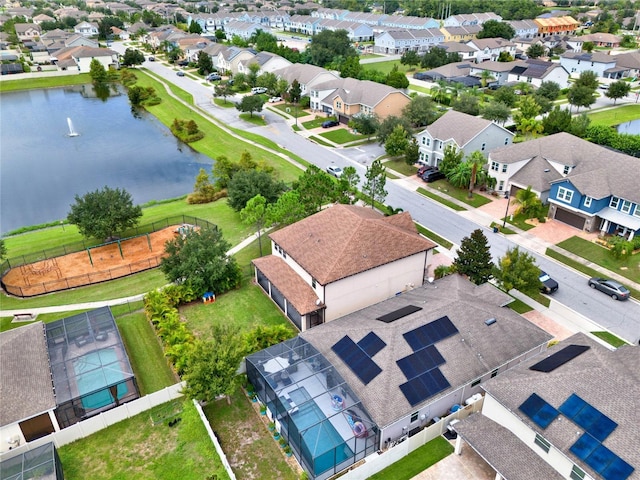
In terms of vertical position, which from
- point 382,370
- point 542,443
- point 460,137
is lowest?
point 542,443

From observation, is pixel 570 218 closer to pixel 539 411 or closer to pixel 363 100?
pixel 539 411

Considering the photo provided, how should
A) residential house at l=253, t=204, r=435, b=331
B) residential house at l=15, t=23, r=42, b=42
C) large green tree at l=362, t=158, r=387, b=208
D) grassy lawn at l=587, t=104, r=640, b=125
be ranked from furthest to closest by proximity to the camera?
residential house at l=15, t=23, r=42, b=42 → grassy lawn at l=587, t=104, r=640, b=125 → large green tree at l=362, t=158, r=387, b=208 → residential house at l=253, t=204, r=435, b=331

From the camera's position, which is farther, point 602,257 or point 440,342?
point 602,257

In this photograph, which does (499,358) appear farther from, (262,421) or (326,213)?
(326,213)

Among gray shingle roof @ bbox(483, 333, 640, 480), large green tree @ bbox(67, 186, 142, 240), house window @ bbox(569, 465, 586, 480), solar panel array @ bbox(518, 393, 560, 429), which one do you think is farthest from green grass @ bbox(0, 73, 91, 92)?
house window @ bbox(569, 465, 586, 480)

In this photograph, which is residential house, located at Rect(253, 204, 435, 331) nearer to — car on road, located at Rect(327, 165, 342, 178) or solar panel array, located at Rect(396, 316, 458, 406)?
solar panel array, located at Rect(396, 316, 458, 406)

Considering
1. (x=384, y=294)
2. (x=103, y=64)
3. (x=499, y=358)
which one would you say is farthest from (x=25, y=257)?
(x=103, y=64)

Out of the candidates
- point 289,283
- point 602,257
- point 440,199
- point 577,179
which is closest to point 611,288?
point 602,257

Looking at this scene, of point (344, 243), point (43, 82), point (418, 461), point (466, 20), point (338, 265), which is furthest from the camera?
point (466, 20)
